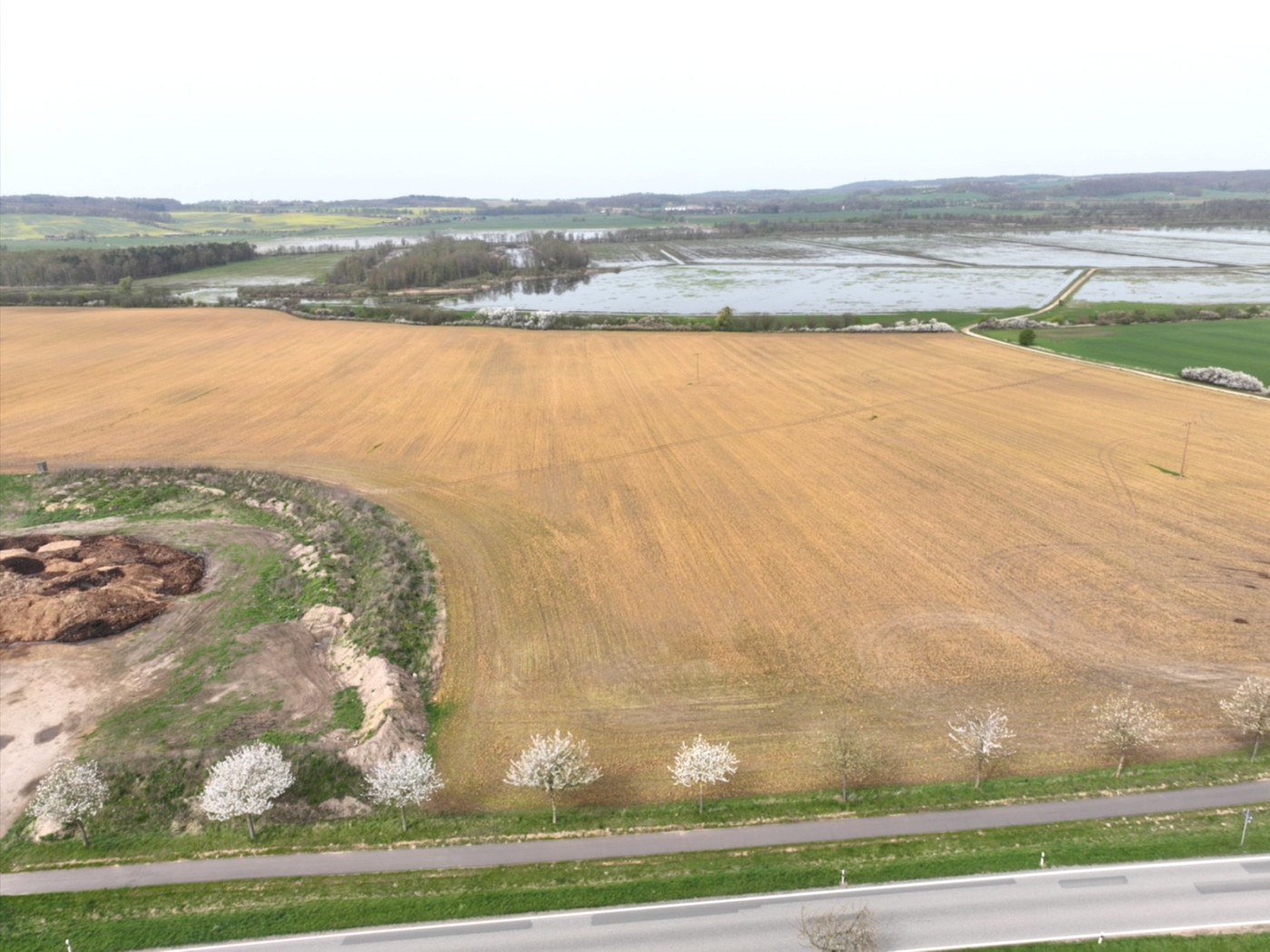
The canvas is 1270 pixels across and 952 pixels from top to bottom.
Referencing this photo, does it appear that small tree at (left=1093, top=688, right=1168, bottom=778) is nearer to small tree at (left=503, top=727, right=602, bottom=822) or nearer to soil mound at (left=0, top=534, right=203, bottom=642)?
small tree at (left=503, top=727, right=602, bottom=822)

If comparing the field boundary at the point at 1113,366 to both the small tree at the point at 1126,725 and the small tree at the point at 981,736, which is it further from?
the small tree at the point at 981,736

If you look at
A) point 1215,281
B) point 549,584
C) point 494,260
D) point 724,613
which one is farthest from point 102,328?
point 1215,281

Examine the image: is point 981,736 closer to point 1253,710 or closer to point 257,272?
point 1253,710

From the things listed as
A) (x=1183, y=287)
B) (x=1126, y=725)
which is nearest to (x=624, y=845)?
(x=1126, y=725)

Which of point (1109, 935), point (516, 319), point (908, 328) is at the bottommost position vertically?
point (1109, 935)

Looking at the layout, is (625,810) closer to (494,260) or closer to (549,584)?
(549,584)

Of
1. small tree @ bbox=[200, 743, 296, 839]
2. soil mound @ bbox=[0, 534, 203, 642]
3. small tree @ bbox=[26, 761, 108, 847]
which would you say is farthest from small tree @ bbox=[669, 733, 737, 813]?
soil mound @ bbox=[0, 534, 203, 642]
